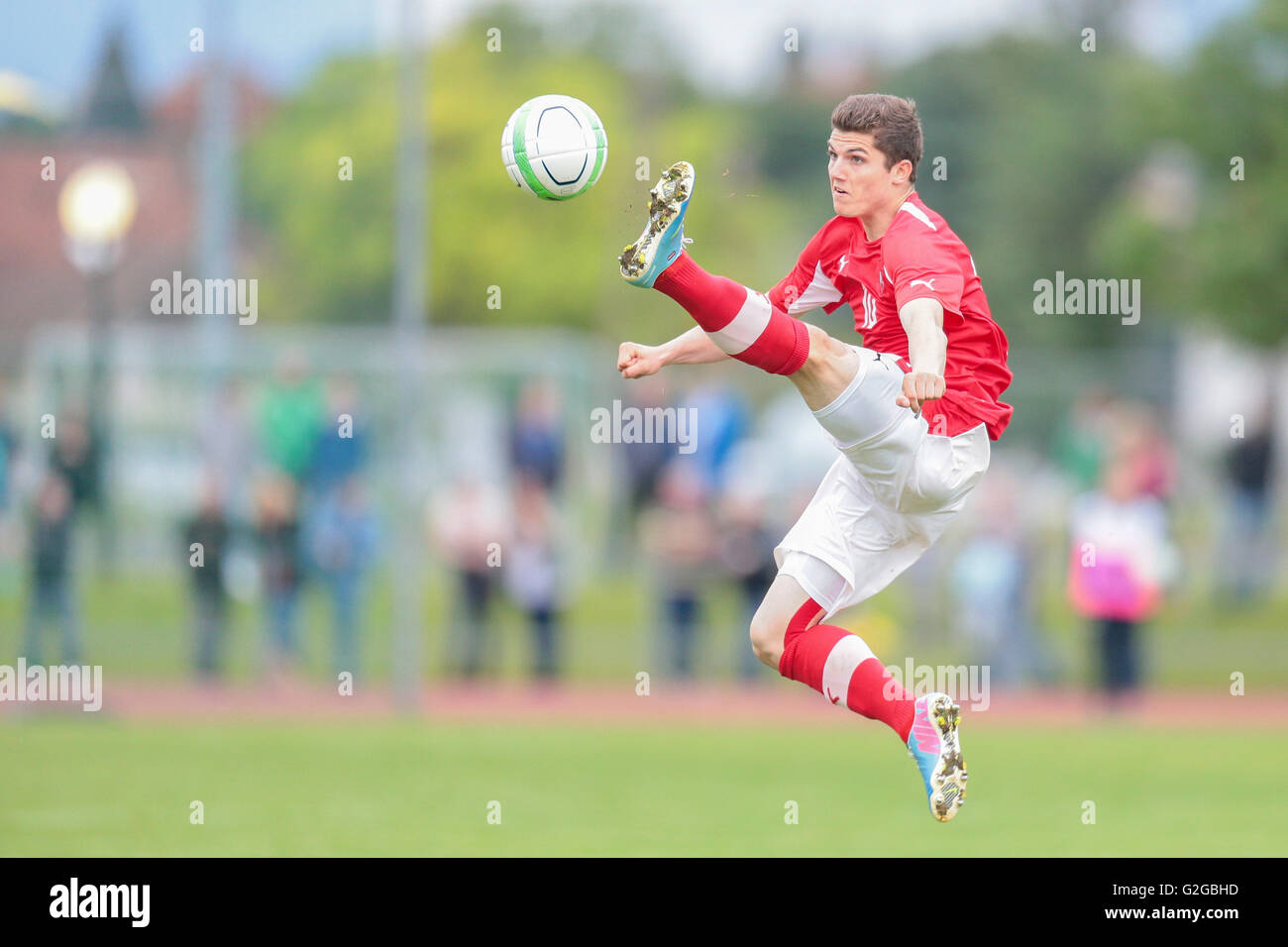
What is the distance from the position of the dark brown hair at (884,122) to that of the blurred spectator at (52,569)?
33.5 ft

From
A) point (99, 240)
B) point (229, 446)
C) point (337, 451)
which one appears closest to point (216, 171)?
point (99, 240)

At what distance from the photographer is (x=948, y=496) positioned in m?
6.61

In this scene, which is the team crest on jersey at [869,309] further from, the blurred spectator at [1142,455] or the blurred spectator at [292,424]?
the blurred spectator at [292,424]

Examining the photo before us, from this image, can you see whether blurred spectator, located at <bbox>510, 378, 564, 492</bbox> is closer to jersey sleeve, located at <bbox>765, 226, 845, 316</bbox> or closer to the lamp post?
the lamp post

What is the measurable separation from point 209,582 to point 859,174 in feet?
36.2

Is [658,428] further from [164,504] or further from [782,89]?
[782,89]

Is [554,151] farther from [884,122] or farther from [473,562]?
[473,562]

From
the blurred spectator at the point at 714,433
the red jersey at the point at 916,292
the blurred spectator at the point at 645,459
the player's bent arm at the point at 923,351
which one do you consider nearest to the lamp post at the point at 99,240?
the blurred spectator at the point at 645,459

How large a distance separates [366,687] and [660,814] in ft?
20.0

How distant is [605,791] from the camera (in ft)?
38.9

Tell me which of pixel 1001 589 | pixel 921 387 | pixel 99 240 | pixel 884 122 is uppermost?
pixel 99 240

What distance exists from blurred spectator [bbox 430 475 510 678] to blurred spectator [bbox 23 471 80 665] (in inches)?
140

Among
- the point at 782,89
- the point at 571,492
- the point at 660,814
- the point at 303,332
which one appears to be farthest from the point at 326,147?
the point at 782,89

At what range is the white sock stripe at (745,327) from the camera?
20.4ft
